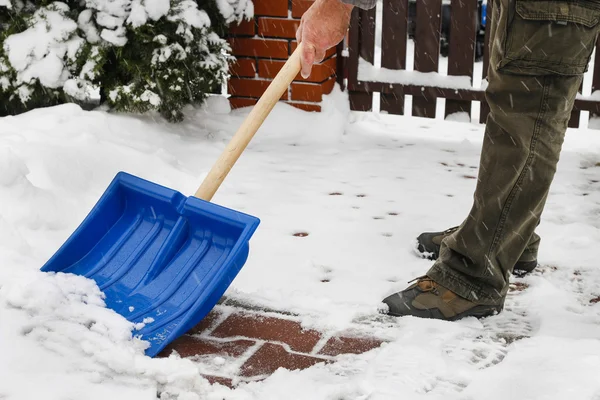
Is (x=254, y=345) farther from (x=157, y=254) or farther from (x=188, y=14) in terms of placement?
(x=188, y=14)

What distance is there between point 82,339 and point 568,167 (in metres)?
2.75

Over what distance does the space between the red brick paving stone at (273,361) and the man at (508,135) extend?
1.25ft

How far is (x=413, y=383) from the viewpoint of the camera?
1902mm

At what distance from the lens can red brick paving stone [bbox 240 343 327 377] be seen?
202 centimetres

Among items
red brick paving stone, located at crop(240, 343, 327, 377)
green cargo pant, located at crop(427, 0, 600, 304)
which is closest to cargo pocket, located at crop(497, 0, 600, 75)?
green cargo pant, located at crop(427, 0, 600, 304)

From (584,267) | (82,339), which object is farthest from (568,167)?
(82,339)

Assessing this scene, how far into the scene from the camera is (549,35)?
80.0 inches

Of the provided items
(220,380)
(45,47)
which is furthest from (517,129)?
(45,47)

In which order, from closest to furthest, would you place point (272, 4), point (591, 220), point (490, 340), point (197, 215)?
point (490, 340), point (197, 215), point (591, 220), point (272, 4)

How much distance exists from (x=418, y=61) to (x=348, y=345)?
2770 mm

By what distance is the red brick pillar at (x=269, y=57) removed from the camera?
4.38 metres

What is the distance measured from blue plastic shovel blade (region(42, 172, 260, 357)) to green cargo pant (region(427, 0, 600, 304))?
0.65m

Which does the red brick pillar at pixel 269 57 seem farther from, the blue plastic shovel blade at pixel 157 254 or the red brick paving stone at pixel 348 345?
the red brick paving stone at pixel 348 345

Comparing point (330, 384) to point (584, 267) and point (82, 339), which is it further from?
point (584, 267)
